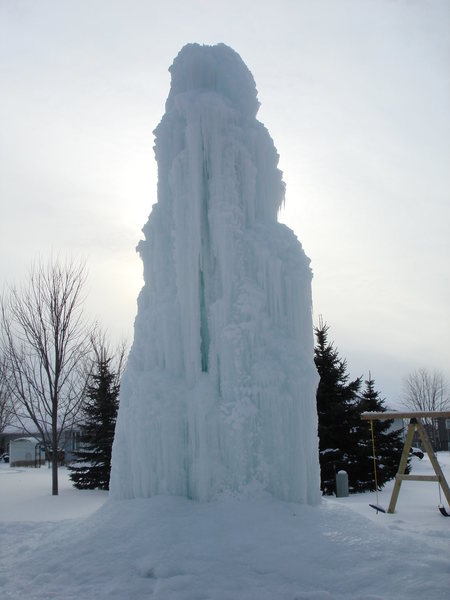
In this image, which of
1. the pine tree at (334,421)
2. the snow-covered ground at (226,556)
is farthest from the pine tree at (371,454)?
the snow-covered ground at (226,556)

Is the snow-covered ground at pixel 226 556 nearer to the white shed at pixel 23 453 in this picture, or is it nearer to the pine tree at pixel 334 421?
the pine tree at pixel 334 421

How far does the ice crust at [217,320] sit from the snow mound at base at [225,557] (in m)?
0.56

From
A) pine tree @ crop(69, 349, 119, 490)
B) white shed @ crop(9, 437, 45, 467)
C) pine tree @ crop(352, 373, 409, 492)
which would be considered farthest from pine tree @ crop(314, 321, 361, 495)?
white shed @ crop(9, 437, 45, 467)

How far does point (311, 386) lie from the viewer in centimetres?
728

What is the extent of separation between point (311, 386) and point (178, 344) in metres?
2.14

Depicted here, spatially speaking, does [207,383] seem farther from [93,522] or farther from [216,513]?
[93,522]

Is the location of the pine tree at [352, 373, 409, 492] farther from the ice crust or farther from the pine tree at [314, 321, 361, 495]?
the ice crust

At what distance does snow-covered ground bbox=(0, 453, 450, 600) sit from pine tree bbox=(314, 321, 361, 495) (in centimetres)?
741

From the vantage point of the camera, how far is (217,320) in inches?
289

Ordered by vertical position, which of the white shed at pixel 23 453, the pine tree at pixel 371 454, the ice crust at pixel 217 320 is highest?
the ice crust at pixel 217 320

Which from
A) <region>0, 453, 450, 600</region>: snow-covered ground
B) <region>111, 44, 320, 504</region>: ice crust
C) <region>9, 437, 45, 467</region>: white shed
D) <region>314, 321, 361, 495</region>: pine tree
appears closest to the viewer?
<region>0, 453, 450, 600</region>: snow-covered ground

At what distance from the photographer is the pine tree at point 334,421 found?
48.0 feet

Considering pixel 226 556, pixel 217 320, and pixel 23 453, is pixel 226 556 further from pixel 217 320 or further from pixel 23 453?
pixel 23 453

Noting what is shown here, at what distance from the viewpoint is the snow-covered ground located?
4.69 meters
